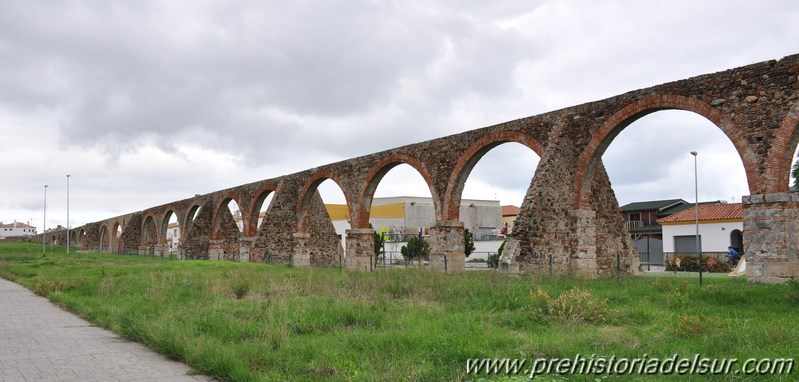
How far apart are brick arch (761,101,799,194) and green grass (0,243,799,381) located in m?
2.13

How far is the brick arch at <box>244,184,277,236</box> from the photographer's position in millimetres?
30375

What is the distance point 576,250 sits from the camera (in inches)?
607

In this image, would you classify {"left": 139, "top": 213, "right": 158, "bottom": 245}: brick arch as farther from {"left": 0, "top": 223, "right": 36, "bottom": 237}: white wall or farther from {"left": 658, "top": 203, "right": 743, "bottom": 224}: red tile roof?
{"left": 0, "top": 223, "right": 36, "bottom": 237}: white wall

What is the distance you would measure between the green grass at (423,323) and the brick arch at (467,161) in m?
6.13

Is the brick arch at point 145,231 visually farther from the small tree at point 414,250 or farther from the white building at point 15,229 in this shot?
the white building at point 15,229

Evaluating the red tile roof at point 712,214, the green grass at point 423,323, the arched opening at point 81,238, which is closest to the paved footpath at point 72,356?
the green grass at point 423,323

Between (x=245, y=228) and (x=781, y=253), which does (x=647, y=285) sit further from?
(x=245, y=228)

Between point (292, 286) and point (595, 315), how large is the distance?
6249 millimetres

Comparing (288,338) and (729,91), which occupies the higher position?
(729,91)

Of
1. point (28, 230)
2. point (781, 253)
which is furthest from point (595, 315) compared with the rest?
point (28, 230)

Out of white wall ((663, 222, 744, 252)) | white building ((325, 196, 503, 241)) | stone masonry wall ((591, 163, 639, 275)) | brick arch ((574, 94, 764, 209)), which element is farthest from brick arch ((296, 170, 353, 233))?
white wall ((663, 222, 744, 252))

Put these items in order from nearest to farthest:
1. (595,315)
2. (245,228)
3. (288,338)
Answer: (288,338)
(595,315)
(245,228)

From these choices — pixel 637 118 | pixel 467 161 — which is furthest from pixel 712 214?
pixel 637 118

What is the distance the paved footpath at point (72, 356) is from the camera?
18.1 ft
